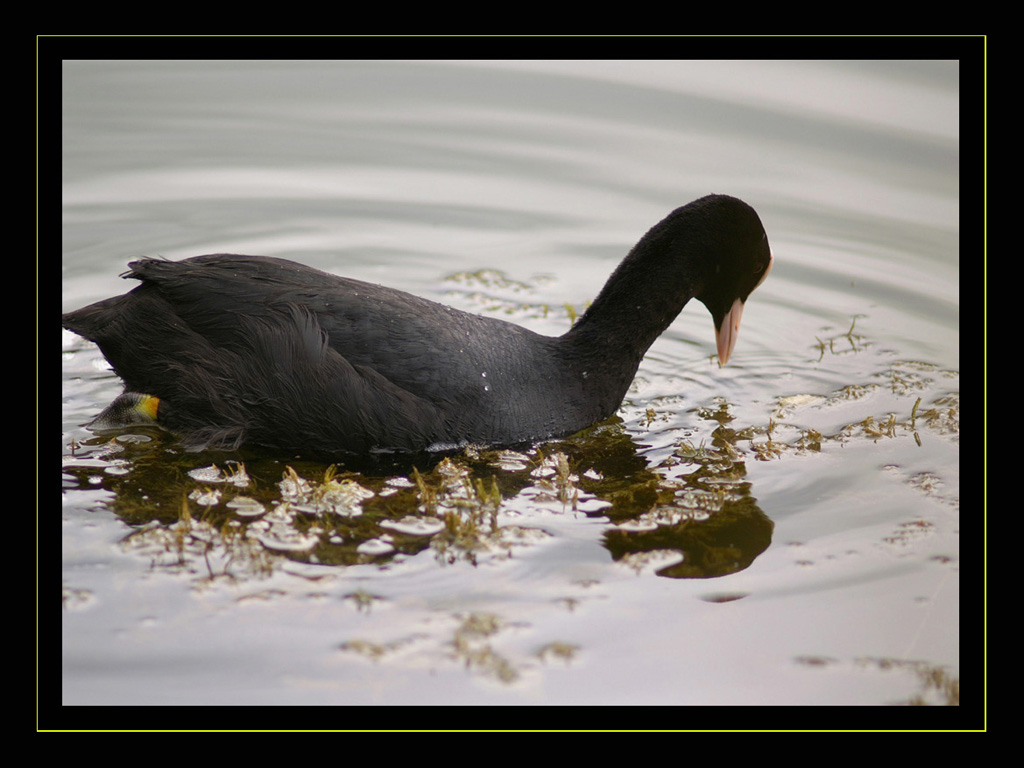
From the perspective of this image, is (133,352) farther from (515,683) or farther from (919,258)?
(919,258)

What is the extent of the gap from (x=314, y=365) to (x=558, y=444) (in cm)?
123

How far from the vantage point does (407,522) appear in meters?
4.50

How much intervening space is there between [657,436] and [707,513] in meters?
0.82

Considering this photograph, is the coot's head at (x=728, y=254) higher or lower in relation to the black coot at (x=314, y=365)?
higher

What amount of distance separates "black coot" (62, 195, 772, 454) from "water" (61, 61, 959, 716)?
18 cm

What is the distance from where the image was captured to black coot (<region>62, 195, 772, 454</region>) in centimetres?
484

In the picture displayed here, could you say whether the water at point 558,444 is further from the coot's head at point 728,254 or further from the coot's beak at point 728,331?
Result: the coot's head at point 728,254

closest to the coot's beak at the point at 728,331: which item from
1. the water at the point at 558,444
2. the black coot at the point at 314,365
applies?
the water at the point at 558,444

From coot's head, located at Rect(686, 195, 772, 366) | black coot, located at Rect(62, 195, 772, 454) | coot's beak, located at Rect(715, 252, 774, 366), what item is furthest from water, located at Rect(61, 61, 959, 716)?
coot's head, located at Rect(686, 195, 772, 366)

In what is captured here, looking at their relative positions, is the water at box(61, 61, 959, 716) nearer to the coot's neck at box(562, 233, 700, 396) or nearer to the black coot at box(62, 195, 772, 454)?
the black coot at box(62, 195, 772, 454)

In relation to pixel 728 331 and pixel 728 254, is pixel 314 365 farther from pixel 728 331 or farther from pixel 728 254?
pixel 728 331

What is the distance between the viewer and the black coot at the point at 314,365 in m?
4.84

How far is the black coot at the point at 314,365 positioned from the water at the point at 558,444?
0.58 ft

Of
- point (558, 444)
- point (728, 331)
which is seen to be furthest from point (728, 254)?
point (558, 444)
